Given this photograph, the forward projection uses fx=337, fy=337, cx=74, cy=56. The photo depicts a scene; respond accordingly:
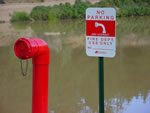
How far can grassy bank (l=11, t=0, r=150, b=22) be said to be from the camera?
1698cm

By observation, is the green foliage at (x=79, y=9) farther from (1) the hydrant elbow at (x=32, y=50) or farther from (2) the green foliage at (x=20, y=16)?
(1) the hydrant elbow at (x=32, y=50)

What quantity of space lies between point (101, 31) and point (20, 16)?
14527 mm

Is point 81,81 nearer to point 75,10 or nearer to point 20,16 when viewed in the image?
point 20,16

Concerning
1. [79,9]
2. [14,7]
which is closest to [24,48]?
[14,7]

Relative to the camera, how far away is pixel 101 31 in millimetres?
2699

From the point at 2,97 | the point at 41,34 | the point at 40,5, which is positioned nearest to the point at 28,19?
the point at 40,5

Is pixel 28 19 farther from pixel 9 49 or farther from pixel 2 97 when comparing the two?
pixel 2 97

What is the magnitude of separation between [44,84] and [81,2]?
16235 millimetres

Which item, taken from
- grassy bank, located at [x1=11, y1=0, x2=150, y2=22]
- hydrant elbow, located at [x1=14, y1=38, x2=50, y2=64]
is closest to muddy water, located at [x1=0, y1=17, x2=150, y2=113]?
hydrant elbow, located at [x1=14, y1=38, x2=50, y2=64]

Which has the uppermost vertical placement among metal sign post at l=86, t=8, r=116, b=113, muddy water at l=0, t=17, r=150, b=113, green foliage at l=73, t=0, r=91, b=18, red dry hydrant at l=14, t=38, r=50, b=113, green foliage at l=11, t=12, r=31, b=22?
green foliage at l=73, t=0, r=91, b=18

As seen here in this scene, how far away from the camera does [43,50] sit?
2.94 metres

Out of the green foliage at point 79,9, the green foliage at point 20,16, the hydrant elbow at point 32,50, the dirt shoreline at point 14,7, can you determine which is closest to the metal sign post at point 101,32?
the hydrant elbow at point 32,50

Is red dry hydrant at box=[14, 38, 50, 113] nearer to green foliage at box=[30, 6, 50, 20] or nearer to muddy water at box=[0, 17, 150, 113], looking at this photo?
muddy water at box=[0, 17, 150, 113]

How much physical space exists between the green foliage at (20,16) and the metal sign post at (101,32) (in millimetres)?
14351
